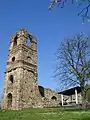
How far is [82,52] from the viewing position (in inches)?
1355

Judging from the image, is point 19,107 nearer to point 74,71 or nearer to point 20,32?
point 74,71

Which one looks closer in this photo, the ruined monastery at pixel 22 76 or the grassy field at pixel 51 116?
the grassy field at pixel 51 116

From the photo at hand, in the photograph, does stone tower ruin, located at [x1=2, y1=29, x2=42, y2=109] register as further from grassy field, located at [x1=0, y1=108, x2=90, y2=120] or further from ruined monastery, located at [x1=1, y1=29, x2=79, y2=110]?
grassy field, located at [x1=0, y1=108, x2=90, y2=120]

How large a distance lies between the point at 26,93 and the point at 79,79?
10.4 metres

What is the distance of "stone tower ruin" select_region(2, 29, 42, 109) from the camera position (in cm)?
3557

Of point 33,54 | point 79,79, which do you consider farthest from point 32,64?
point 79,79

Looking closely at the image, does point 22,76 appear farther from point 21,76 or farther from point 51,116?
point 51,116

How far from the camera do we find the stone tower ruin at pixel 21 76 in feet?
117

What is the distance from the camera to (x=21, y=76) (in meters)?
36.7

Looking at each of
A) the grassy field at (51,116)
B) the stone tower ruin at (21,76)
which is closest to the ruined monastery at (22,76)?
the stone tower ruin at (21,76)

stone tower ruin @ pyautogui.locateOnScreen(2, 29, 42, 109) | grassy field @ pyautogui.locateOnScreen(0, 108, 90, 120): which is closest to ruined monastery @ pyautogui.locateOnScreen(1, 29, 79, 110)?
stone tower ruin @ pyautogui.locateOnScreen(2, 29, 42, 109)

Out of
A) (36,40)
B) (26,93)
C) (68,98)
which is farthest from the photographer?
(68,98)

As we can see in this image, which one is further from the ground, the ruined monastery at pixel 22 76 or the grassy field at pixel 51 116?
the ruined monastery at pixel 22 76

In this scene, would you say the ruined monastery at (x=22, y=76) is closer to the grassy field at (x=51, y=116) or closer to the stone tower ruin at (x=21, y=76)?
the stone tower ruin at (x=21, y=76)
